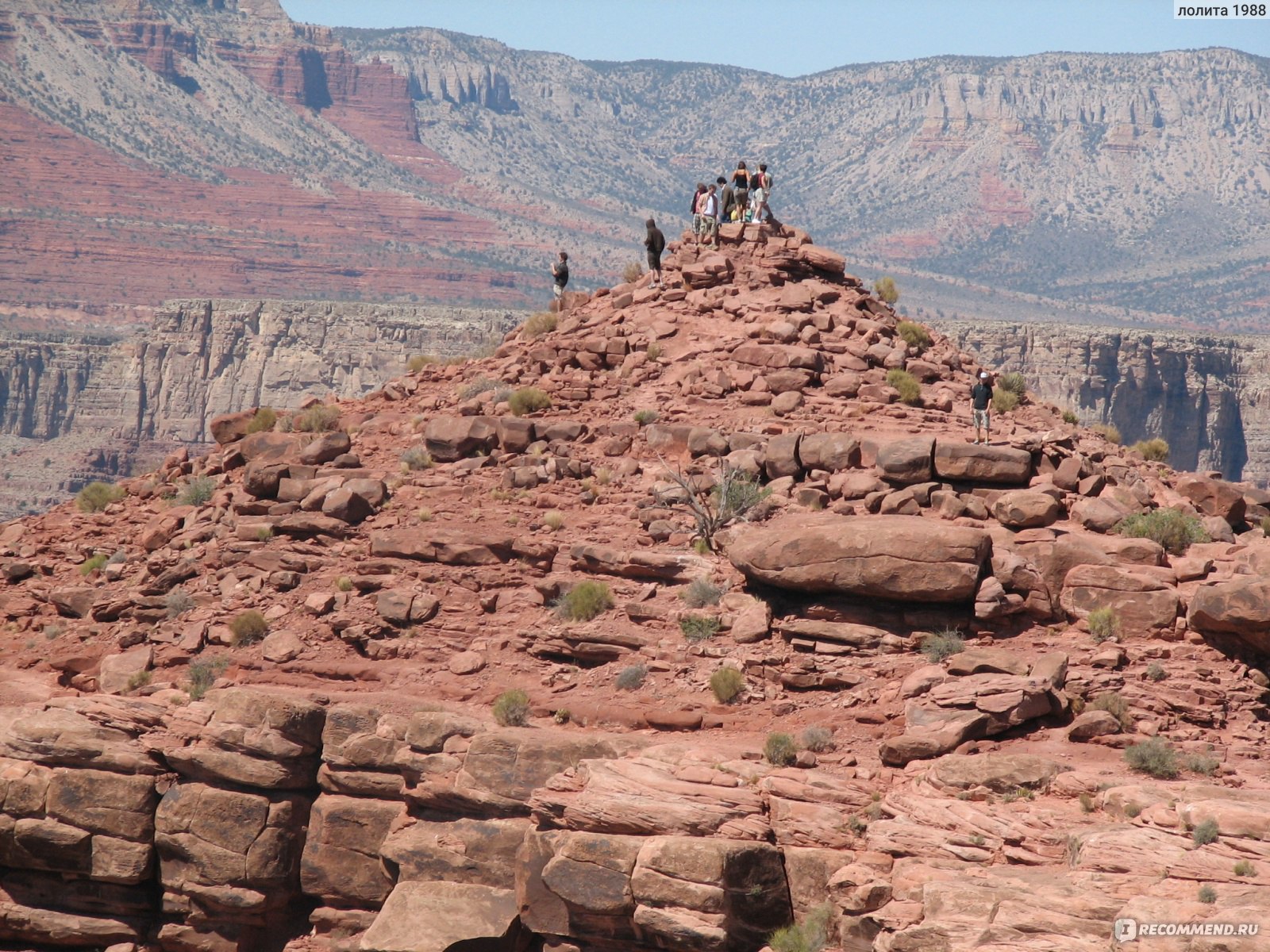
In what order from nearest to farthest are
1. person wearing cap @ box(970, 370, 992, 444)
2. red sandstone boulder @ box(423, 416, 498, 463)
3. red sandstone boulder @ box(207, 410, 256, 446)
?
person wearing cap @ box(970, 370, 992, 444) < red sandstone boulder @ box(423, 416, 498, 463) < red sandstone boulder @ box(207, 410, 256, 446)

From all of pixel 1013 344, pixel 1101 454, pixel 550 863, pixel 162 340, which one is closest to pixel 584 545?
pixel 550 863

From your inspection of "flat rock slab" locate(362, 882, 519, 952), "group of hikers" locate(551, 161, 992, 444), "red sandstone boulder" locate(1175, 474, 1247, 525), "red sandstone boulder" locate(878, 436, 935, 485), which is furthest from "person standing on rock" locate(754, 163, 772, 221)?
"flat rock slab" locate(362, 882, 519, 952)

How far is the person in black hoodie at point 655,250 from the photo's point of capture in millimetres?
37312

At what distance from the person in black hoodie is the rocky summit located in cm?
298

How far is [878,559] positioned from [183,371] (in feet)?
545

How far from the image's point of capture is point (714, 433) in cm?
3266

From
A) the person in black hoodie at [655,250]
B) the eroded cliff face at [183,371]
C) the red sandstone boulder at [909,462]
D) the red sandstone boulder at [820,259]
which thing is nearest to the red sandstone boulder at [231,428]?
the person in black hoodie at [655,250]

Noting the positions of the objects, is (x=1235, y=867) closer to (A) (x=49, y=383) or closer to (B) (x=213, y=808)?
(B) (x=213, y=808)

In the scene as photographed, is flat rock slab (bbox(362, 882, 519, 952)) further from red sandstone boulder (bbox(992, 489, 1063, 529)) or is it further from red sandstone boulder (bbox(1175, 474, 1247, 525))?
red sandstone boulder (bbox(1175, 474, 1247, 525))

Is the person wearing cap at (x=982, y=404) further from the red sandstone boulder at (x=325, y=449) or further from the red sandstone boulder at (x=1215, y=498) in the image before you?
the red sandstone boulder at (x=325, y=449)

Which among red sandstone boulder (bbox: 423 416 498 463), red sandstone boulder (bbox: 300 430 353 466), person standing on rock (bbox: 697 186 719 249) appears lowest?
red sandstone boulder (bbox: 300 430 353 466)

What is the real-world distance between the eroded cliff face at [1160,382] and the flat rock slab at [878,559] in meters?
109

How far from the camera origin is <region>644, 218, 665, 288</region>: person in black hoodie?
37312 mm

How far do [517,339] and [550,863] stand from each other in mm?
18657
